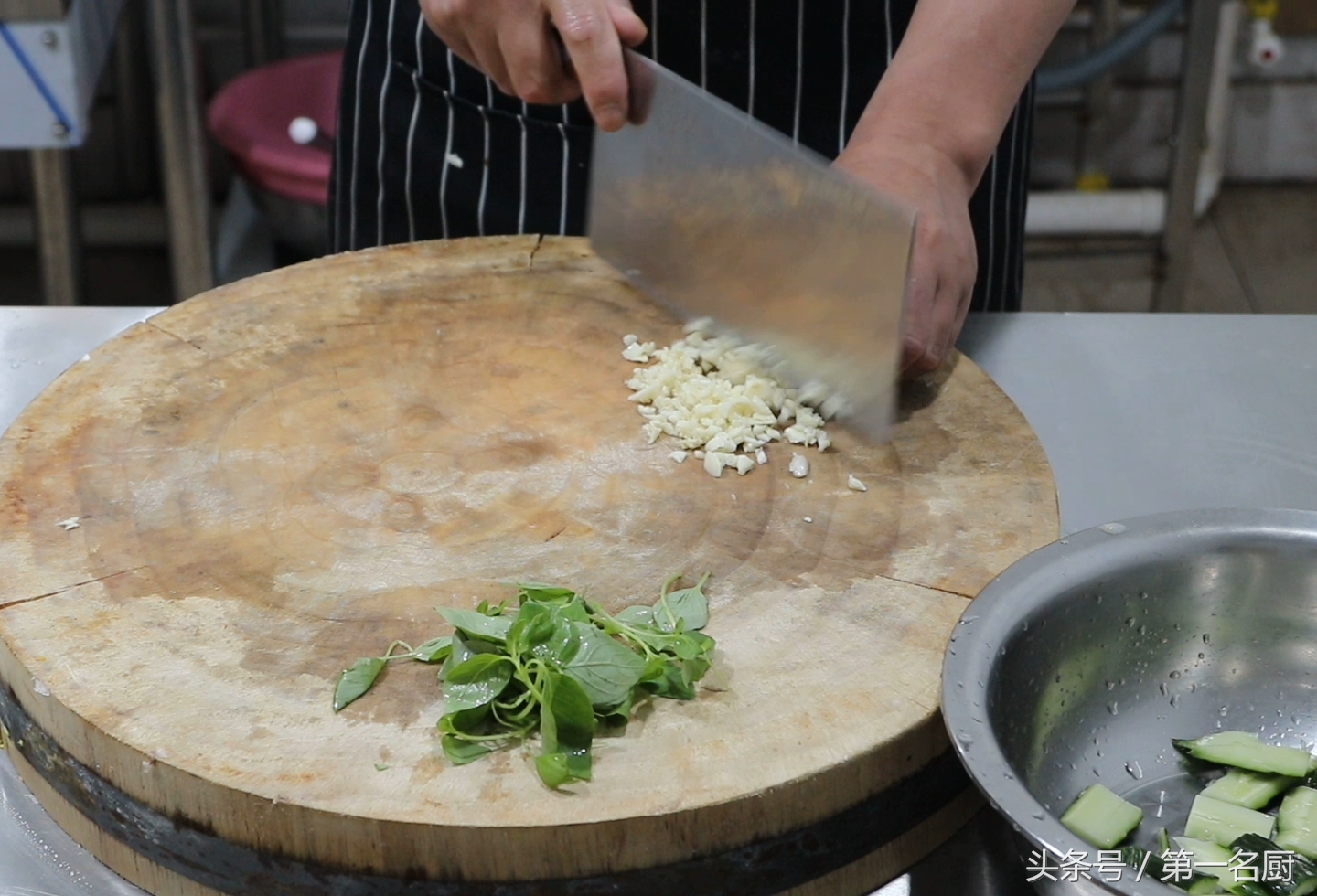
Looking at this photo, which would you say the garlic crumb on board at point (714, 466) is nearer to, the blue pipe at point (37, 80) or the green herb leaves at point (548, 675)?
the green herb leaves at point (548, 675)

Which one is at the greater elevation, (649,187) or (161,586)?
(649,187)

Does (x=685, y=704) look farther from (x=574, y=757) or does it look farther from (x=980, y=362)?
(x=980, y=362)

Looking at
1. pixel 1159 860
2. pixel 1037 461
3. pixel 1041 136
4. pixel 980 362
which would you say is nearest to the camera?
pixel 1159 860

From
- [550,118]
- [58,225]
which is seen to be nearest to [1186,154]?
[550,118]

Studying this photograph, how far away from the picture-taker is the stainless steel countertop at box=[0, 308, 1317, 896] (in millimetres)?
1175

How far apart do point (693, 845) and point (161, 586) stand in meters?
0.39

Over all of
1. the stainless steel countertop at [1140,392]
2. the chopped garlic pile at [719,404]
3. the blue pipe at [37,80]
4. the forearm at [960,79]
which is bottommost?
the stainless steel countertop at [1140,392]

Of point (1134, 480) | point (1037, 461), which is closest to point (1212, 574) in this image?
point (1037, 461)

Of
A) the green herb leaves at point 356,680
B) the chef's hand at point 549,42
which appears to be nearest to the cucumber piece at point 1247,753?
the green herb leaves at point 356,680

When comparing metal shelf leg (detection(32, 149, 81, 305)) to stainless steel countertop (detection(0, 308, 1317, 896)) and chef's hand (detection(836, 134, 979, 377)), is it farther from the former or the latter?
chef's hand (detection(836, 134, 979, 377))

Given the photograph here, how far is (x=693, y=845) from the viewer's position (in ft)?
2.55

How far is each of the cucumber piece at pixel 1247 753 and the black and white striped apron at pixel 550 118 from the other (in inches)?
29.0

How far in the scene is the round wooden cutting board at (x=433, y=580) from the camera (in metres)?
0.78

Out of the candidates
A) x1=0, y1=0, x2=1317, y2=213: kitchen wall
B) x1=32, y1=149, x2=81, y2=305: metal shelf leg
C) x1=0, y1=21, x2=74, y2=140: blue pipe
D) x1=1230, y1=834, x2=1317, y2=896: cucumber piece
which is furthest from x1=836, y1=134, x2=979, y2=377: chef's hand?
x1=0, y1=0, x2=1317, y2=213: kitchen wall
